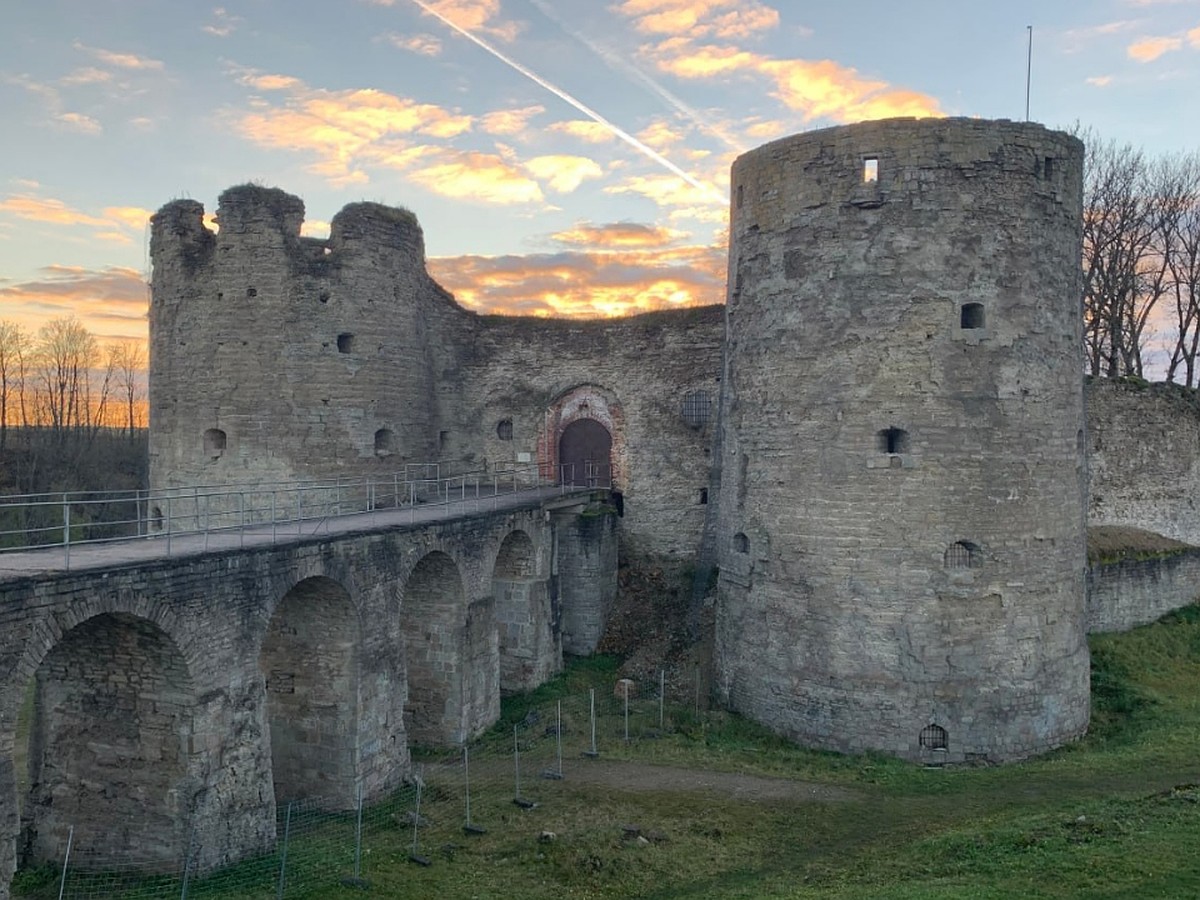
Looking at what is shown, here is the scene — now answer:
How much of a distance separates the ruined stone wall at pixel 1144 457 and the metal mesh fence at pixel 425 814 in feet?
39.1

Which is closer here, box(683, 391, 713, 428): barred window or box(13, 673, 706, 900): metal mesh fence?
box(13, 673, 706, 900): metal mesh fence

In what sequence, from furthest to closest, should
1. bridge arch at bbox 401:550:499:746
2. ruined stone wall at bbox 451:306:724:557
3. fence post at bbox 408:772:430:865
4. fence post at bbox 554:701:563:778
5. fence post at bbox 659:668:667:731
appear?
ruined stone wall at bbox 451:306:724:557
fence post at bbox 659:668:667:731
bridge arch at bbox 401:550:499:746
fence post at bbox 554:701:563:778
fence post at bbox 408:772:430:865

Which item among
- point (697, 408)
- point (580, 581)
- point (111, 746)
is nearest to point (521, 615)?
point (580, 581)

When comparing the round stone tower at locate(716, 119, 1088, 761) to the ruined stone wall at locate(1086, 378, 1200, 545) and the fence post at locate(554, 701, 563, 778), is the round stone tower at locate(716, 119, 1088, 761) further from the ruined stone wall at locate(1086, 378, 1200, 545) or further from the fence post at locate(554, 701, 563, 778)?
the ruined stone wall at locate(1086, 378, 1200, 545)

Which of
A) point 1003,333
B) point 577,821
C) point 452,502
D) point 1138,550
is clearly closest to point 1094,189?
point 1138,550

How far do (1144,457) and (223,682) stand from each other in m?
21.3

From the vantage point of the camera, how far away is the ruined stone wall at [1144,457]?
2188cm

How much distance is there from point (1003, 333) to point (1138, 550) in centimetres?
973

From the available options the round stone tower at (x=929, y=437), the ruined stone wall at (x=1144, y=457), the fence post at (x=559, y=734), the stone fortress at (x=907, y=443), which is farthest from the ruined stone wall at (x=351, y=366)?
the ruined stone wall at (x=1144, y=457)

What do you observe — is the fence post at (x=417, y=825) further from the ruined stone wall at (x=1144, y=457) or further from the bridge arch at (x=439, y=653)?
the ruined stone wall at (x=1144, y=457)

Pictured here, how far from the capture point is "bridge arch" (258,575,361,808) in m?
12.7

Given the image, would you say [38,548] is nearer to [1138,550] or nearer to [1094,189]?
[1138,550]

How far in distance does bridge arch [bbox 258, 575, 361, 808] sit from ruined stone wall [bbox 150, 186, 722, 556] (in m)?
7.00

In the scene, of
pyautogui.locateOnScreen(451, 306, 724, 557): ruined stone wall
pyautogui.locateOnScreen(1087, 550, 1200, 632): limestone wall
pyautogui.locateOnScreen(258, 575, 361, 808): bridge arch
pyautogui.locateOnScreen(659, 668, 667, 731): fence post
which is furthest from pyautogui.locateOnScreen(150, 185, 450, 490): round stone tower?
pyautogui.locateOnScreen(1087, 550, 1200, 632): limestone wall
